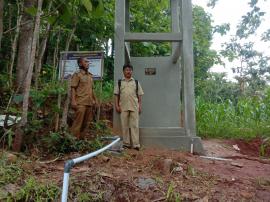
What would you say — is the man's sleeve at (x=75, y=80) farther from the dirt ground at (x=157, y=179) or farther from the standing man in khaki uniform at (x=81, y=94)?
the dirt ground at (x=157, y=179)

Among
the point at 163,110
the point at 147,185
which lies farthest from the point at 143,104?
the point at 147,185

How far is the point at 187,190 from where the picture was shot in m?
4.23

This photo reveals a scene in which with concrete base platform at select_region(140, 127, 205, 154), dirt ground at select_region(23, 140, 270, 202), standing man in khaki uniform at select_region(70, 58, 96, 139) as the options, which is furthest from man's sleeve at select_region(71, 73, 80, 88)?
concrete base platform at select_region(140, 127, 205, 154)

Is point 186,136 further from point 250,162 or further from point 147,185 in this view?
point 147,185

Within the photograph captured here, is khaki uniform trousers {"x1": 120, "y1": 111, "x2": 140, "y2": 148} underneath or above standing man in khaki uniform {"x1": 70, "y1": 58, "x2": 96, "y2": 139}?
underneath

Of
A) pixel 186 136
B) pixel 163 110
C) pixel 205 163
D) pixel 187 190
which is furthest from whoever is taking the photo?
pixel 163 110

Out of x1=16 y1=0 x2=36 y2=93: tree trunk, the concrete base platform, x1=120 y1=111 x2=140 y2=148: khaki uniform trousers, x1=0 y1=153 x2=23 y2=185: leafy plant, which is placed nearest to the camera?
x1=0 y1=153 x2=23 y2=185: leafy plant

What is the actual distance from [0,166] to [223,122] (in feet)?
22.0

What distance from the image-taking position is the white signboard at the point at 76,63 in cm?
598

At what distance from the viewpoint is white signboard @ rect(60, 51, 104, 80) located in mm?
5980

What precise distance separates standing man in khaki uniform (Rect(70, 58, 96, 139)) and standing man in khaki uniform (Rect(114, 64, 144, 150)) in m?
0.67

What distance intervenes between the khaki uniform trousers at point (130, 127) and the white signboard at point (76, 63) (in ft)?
2.81

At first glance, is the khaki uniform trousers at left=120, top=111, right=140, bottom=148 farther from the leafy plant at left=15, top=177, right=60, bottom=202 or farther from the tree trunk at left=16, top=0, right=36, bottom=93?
the leafy plant at left=15, top=177, right=60, bottom=202

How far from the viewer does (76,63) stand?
20.2 feet
